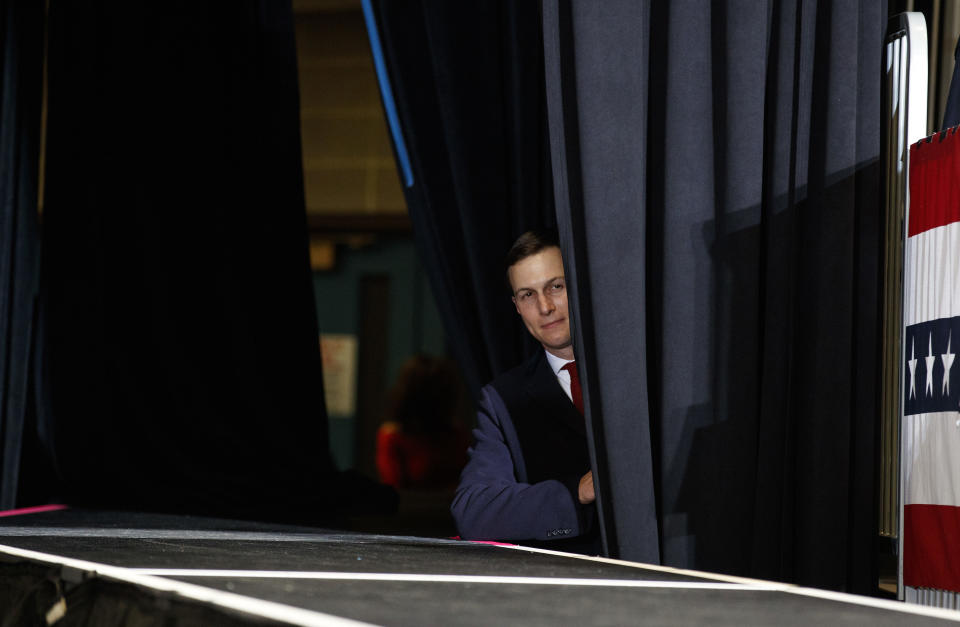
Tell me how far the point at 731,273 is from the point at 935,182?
373 mm

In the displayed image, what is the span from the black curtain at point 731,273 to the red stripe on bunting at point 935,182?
0.16 meters

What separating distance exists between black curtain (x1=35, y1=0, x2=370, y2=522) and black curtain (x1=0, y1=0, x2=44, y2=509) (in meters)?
0.06

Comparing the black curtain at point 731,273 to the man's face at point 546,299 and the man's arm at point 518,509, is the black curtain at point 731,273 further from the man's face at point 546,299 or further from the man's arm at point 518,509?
the man's face at point 546,299

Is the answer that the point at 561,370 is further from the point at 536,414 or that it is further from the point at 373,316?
the point at 373,316

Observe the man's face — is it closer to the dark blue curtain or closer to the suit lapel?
the suit lapel

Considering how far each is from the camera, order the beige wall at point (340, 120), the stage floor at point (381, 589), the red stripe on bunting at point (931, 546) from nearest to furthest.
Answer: the stage floor at point (381, 589) → the red stripe on bunting at point (931, 546) → the beige wall at point (340, 120)

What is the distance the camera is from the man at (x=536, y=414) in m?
1.98

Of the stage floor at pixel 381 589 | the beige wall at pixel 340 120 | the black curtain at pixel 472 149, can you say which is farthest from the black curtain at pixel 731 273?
the beige wall at pixel 340 120

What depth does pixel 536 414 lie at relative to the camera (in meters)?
2.08

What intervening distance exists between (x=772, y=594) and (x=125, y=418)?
109 inches

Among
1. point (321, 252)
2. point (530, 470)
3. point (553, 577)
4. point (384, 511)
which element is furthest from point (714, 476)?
point (321, 252)

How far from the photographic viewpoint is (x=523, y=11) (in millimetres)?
2582

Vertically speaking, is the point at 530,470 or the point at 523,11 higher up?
the point at 523,11

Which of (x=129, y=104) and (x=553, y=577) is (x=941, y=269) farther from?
(x=129, y=104)
